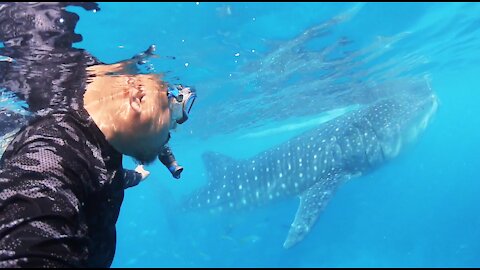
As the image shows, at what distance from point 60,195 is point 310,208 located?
10241 mm

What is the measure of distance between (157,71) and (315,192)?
21.0 feet

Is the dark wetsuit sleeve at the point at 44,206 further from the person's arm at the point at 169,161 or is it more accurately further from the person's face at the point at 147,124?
the person's arm at the point at 169,161

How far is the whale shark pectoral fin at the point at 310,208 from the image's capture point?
1099 cm

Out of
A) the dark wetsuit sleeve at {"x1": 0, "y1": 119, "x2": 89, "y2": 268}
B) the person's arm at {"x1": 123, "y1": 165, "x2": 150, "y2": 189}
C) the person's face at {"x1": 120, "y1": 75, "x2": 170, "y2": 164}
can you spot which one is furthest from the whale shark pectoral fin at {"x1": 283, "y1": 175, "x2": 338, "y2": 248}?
the dark wetsuit sleeve at {"x1": 0, "y1": 119, "x2": 89, "y2": 268}

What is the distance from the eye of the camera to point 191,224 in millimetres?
26203

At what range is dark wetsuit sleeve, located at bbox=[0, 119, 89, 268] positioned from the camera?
1.71m

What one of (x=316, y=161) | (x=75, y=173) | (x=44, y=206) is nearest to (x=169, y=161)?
(x=75, y=173)

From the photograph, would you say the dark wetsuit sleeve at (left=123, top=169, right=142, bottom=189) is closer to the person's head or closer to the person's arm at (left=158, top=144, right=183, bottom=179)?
the person's arm at (left=158, top=144, right=183, bottom=179)

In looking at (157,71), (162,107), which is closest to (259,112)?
(157,71)

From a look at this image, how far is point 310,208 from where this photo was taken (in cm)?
1162

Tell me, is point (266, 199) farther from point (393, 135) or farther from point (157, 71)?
point (157, 71)

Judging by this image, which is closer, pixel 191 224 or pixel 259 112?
pixel 259 112

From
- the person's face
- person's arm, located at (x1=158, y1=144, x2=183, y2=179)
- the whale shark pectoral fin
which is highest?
the person's face

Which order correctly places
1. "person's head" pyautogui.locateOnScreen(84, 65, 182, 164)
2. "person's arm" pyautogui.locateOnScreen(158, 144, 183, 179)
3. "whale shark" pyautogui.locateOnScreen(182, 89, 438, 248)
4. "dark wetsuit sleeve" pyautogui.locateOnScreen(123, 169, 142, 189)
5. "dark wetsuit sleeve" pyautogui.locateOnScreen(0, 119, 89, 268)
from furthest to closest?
"whale shark" pyautogui.locateOnScreen(182, 89, 438, 248) → "dark wetsuit sleeve" pyautogui.locateOnScreen(123, 169, 142, 189) → "person's arm" pyautogui.locateOnScreen(158, 144, 183, 179) → "person's head" pyautogui.locateOnScreen(84, 65, 182, 164) → "dark wetsuit sleeve" pyautogui.locateOnScreen(0, 119, 89, 268)
